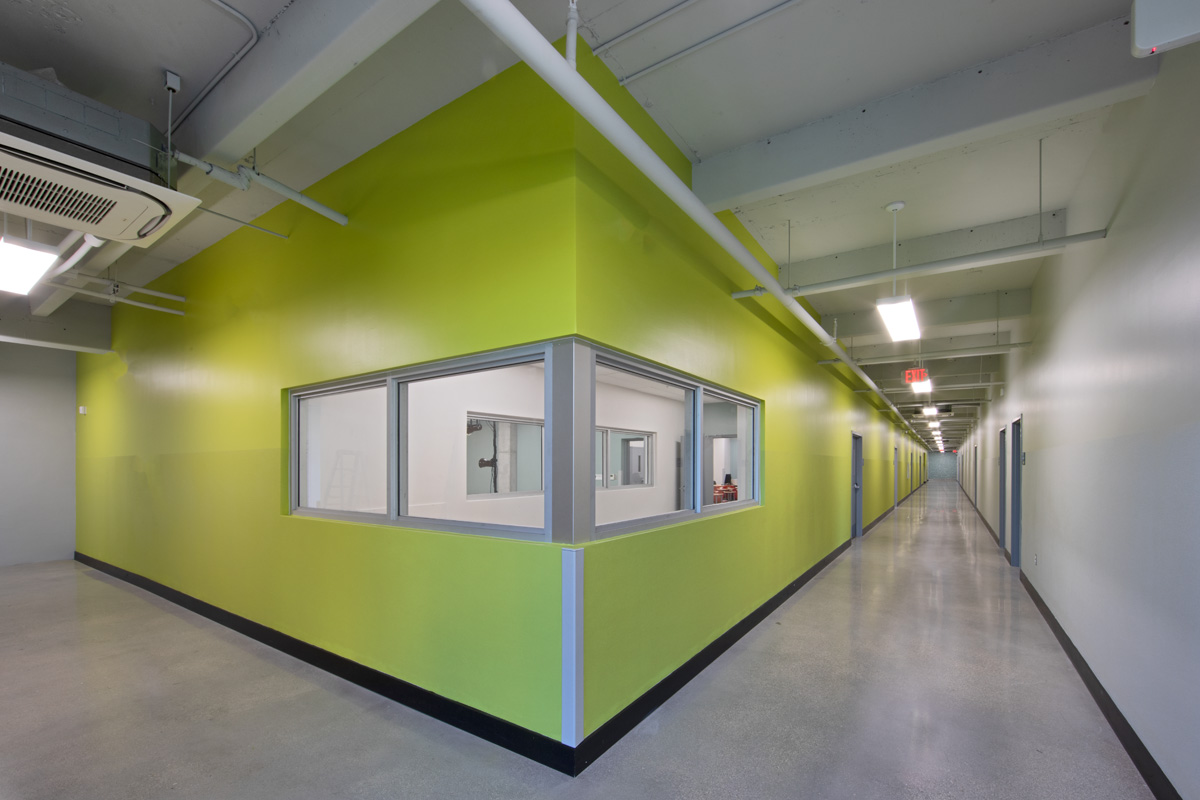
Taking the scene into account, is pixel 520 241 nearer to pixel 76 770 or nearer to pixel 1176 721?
A: pixel 76 770

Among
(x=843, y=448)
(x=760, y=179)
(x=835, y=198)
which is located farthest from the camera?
(x=843, y=448)

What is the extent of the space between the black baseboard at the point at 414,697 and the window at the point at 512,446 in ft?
3.00

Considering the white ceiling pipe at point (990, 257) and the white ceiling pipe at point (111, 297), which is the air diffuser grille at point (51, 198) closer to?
the white ceiling pipe at point (111, 297)

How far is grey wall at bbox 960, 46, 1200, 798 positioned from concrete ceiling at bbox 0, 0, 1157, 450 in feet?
1.22

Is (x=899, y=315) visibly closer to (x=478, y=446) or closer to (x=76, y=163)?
(x=478, y=446)

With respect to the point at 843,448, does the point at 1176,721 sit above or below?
below

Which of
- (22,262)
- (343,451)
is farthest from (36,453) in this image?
(343,451)

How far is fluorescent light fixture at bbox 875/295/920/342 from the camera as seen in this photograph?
4.14 metres

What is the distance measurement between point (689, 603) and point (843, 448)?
5.89 meters

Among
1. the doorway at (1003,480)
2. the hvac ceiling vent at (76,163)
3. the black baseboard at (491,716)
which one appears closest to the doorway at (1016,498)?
the doorway at (1003,480)

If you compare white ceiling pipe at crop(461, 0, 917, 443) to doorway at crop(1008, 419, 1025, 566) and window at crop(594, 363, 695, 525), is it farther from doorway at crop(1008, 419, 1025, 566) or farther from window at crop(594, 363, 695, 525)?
doorway at crop(1008, 419, 1025, 566)

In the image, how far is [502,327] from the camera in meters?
2.74

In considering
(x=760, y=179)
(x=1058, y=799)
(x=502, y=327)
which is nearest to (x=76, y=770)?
(x=502, y=327)

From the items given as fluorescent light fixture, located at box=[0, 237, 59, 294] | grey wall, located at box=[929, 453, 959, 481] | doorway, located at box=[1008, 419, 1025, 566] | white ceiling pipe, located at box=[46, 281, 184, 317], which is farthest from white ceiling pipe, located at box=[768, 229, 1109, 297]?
grey wall, located at box=[929, 453, 959, 481]
